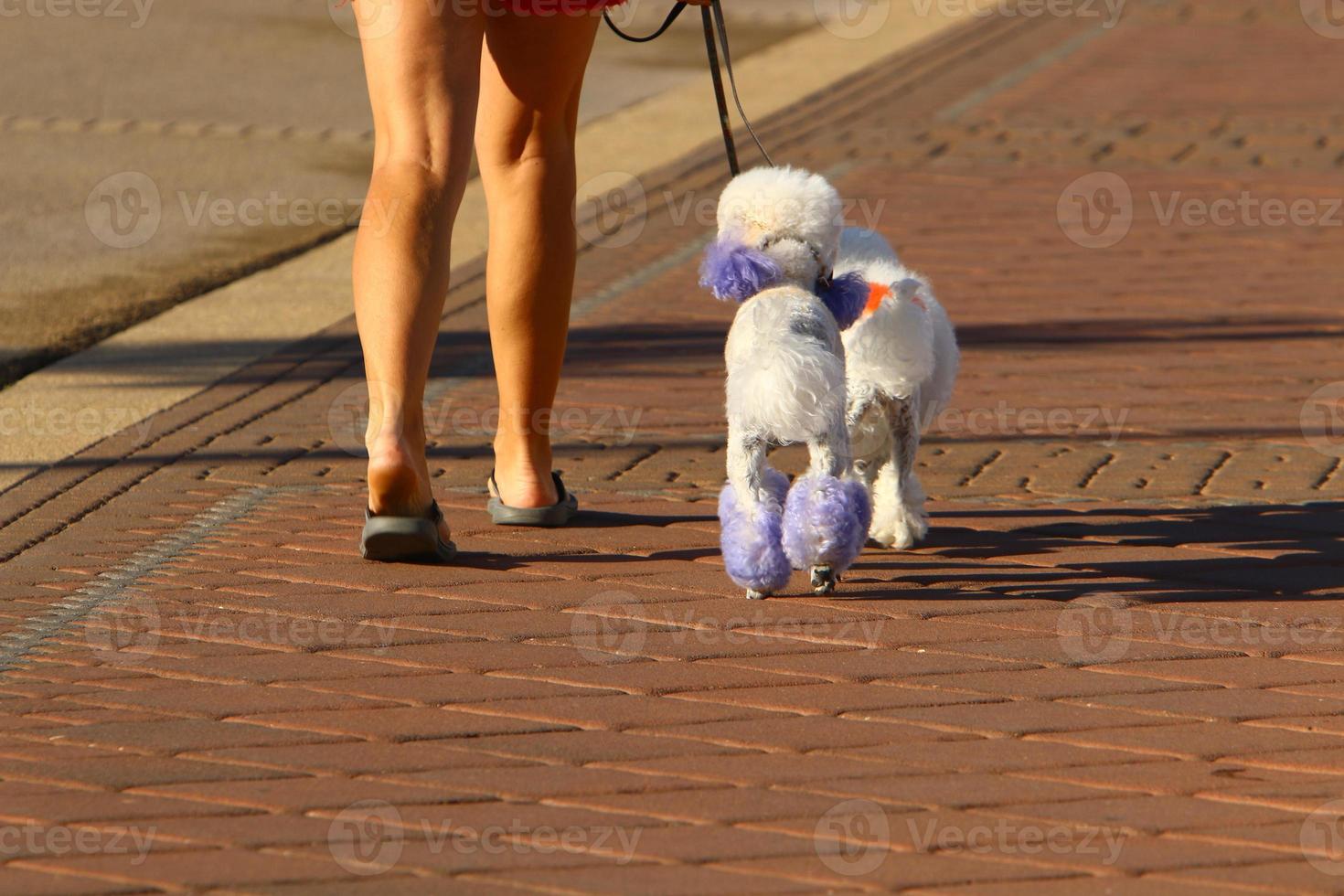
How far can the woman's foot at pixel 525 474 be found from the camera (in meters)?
4.62

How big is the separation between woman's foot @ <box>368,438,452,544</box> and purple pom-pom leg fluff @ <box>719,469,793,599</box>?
668mm

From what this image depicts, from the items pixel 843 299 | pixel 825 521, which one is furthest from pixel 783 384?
pixel 843 299

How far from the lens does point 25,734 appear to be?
337 cm

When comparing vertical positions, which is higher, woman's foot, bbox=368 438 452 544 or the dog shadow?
the dog shadow

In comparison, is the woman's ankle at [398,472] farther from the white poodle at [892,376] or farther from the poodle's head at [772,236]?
the white poodle at [892,376]

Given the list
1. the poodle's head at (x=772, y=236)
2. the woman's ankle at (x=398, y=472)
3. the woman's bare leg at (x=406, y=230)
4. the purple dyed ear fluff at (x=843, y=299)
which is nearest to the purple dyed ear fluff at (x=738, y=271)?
the poodle's head at (x=772, y=236)

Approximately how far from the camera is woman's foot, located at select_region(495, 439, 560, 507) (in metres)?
4.62

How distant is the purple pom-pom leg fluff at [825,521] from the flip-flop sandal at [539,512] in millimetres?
889

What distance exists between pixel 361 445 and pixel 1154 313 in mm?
3027

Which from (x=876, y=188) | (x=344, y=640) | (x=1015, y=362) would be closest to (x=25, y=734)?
(x=344, y=640)

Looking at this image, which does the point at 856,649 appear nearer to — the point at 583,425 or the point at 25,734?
the point at 25,734

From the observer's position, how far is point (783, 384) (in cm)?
377

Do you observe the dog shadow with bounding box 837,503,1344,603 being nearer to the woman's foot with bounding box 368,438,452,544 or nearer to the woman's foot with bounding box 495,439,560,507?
the woman's foot with bounding box 495,439,560,507

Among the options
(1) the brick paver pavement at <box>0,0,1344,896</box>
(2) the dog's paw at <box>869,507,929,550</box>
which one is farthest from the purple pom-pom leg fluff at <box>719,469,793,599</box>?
(2) the dog's paw at <box>869,507,929,550</box>
